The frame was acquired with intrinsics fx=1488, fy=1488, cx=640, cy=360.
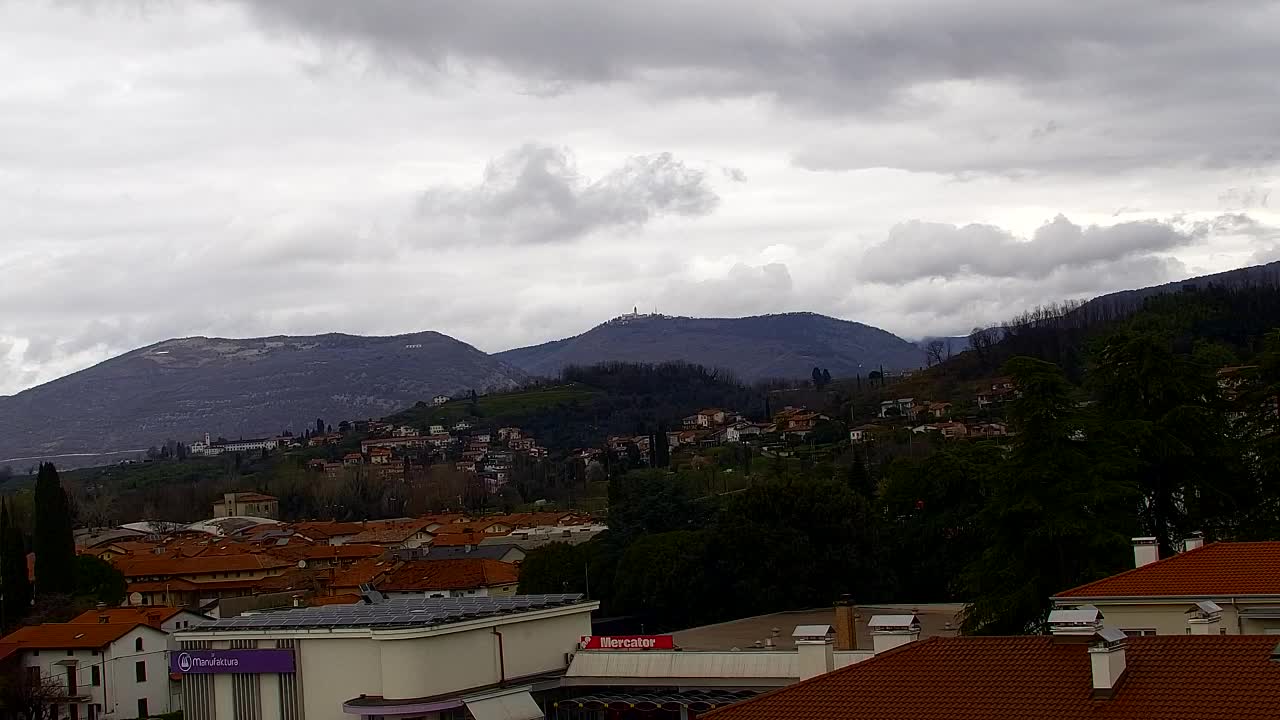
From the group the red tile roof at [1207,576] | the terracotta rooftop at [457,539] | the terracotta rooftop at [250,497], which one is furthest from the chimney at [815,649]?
the terracotta rooftop at [250,497]

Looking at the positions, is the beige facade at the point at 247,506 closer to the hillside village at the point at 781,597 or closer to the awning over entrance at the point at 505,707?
the hillside village at the point at 781,597

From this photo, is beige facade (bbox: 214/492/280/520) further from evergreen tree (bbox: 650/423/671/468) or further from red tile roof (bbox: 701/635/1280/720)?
red tile roof (bbox: 701/635/1280/720)

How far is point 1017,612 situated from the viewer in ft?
120

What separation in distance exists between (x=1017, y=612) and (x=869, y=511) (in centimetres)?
2629

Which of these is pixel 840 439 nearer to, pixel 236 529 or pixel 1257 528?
pixel 236 529

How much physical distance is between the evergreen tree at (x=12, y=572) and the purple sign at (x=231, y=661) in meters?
35.4

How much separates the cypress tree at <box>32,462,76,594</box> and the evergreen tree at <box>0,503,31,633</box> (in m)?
1.37

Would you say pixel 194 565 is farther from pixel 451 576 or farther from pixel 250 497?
pixel 250 497

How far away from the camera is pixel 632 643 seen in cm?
3353

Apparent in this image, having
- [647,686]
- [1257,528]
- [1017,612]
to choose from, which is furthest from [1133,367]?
[647,686]

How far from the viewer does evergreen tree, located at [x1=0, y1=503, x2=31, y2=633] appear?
→ 219 feet

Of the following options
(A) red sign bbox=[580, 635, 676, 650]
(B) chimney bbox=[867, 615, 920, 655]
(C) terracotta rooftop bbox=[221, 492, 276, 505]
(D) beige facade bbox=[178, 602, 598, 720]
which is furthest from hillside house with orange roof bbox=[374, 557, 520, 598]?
(C) terracotta rooftop bbox=[221, 492, 276, 505]

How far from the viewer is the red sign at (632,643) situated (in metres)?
33.2

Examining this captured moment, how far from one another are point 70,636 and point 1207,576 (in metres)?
44.0
